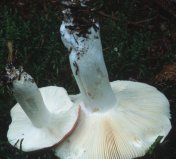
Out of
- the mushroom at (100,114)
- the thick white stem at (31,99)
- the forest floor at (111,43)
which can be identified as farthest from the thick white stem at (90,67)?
the forest floor at (111,43)

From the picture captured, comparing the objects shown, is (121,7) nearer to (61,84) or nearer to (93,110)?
(61,84)

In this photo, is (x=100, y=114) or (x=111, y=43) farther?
(x=111, y=43)

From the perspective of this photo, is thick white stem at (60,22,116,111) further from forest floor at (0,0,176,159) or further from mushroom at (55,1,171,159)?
forest floor at (0,0,176,159)

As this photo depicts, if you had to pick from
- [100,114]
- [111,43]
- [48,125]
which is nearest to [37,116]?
[48,125]

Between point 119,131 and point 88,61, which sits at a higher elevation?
point 88,61

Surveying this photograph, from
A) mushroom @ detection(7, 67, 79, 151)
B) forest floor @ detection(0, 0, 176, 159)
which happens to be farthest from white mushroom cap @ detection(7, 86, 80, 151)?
forest floor @ detection(0, 0, 176, 159)

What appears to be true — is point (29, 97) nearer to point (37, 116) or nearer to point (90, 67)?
point (37, 116)

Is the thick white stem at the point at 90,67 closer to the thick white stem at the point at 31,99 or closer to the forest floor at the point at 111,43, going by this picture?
the thick white stem at the point at 31,99
